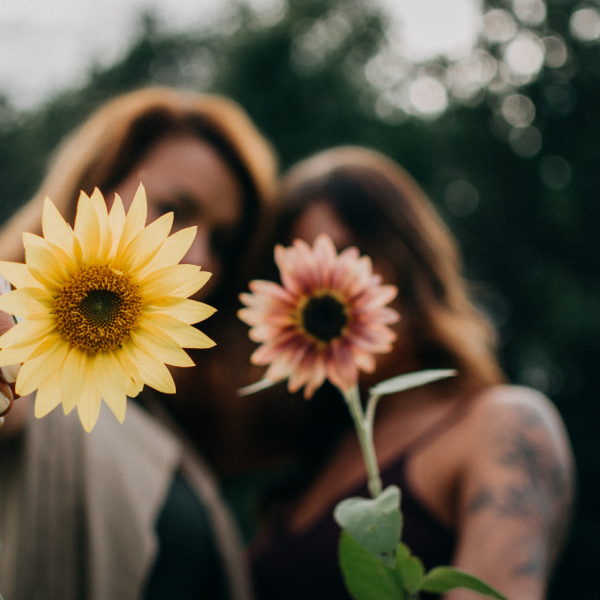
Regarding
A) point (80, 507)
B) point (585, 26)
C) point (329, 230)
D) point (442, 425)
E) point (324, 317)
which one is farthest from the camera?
point (585, 26)

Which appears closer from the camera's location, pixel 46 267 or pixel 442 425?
pixel 46 267

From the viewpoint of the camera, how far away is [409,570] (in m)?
0.30

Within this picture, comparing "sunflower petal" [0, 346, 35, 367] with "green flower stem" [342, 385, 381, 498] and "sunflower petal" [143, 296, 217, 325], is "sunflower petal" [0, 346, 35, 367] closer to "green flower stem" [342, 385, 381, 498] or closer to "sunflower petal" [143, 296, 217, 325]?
"sunflower petal" [143, 296, 217, 325]

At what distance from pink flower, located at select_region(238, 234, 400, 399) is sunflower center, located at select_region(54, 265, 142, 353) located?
0.35 feet

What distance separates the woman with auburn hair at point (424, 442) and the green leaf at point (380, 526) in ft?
1.64

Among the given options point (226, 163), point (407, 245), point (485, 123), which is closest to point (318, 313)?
point (407, 245)

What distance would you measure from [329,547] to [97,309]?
1.00 meters

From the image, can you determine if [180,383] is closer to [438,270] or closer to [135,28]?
→ [438,270]

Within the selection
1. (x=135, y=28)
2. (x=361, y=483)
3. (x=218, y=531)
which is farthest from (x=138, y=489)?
(x=135, y=28)

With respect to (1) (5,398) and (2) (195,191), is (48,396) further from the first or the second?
(2) (195,191)

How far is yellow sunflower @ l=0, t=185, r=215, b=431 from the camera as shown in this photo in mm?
224

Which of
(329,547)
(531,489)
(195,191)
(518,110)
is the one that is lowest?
(329,547)

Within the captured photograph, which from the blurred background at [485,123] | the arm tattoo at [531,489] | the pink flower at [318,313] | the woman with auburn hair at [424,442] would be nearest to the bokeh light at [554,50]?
the blurred background at [485,123]

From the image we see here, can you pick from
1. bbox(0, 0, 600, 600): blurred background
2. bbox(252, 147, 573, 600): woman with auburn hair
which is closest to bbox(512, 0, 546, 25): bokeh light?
bbox(0, 0, 600, 600): blurred background
